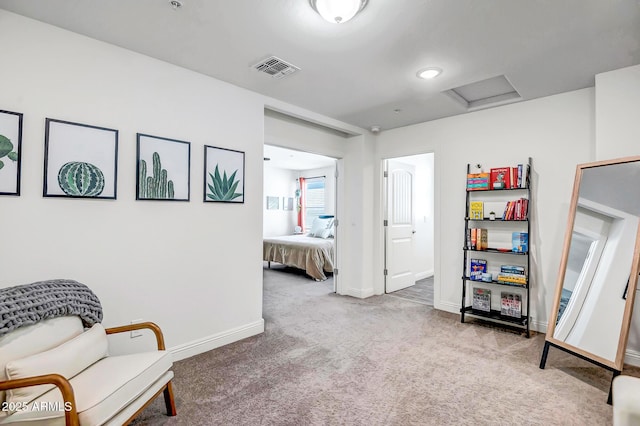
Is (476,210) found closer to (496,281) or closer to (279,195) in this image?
(496,281)

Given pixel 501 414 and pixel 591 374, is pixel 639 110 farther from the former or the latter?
pixel 501 414

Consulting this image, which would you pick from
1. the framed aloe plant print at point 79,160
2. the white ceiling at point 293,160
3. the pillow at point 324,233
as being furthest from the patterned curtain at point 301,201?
the framed aloe plant print at point 79,160

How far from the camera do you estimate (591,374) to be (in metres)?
2.38

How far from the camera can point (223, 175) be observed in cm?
293

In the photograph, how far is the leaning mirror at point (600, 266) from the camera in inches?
89.8

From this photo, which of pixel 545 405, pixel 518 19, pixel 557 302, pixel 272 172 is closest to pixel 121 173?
pixel 518 19

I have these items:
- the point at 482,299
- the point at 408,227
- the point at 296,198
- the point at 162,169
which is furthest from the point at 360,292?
the point at 296,198

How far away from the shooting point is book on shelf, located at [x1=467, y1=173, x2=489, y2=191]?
11.4 feet

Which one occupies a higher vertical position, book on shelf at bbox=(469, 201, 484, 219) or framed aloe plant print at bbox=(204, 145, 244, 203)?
framed aloe plant print at bbox=(204, 145, 244, 203)

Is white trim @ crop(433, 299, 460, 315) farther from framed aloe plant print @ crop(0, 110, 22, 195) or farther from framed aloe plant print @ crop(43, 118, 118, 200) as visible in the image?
framed aloe plant print @ crop(0, 110, 22, 195)

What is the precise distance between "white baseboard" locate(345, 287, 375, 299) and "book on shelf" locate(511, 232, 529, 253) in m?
2.00

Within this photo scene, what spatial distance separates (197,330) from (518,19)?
132 inches

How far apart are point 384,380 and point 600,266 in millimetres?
1932

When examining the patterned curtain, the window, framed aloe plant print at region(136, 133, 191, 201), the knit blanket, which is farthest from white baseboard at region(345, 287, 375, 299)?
the patterned curtain
